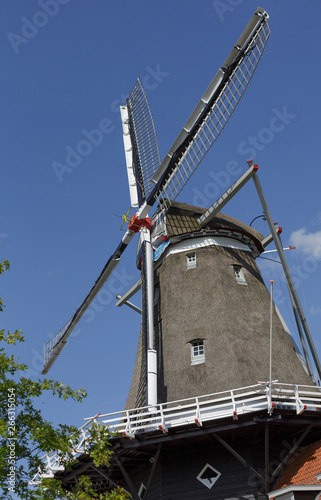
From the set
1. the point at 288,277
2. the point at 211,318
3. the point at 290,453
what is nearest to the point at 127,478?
the point at 290,453

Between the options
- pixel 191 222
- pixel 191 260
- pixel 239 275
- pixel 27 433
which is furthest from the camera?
pixel 191 222

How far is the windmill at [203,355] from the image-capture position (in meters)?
13.8

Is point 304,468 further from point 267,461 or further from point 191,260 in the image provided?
point 191,260

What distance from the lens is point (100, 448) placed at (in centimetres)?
1180

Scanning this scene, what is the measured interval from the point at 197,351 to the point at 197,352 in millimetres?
40

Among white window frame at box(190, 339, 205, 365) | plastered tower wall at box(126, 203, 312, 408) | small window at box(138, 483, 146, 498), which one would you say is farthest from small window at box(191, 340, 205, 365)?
small window at box(138, 483, 146, 498)

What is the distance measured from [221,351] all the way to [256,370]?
44.8 inches

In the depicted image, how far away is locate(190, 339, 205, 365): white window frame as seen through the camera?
52.8ft

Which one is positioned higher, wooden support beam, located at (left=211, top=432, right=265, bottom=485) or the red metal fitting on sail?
the red metal fitting on sail

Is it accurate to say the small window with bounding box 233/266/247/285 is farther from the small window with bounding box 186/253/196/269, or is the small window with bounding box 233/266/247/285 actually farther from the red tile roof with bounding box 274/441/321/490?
the red tile roof with bounding box 274/441/321/490

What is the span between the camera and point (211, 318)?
1684 centimetres

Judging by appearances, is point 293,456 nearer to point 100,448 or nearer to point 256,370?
point 256,370

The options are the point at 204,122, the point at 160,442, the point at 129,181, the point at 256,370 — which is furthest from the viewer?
the point at 129,181

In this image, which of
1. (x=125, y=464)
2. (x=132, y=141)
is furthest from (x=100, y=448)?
(x=132, y=141)
